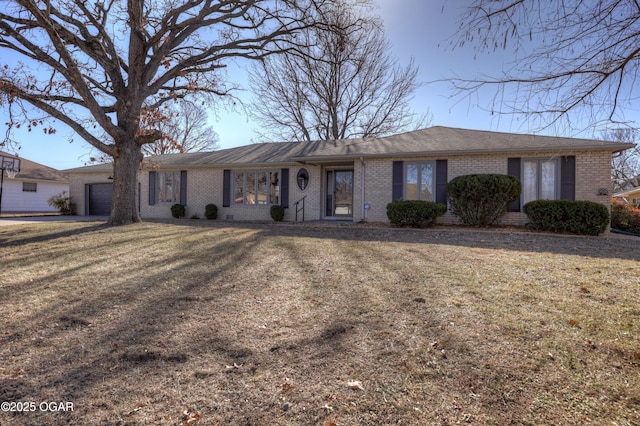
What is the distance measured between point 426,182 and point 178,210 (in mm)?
10762

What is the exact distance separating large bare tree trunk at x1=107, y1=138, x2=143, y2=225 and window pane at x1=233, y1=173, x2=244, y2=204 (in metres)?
4.80

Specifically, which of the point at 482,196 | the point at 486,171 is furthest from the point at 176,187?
the point at 486,171

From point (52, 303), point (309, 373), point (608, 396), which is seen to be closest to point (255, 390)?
point (309, 373)

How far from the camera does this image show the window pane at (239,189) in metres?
14.7

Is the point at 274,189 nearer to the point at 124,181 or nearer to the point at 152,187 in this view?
the point at 124,181

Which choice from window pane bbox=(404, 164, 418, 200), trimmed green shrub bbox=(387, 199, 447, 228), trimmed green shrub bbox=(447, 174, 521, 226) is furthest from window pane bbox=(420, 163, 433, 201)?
trimmed green shrub bbox=(387, 199, 447, 228)

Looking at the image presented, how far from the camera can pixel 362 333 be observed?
2.78 metres

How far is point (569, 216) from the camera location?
9102mm

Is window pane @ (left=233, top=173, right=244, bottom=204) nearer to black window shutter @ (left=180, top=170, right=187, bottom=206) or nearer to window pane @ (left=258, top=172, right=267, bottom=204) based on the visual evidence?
window pane @ (left=258, top=172, right=267, bottom=204)

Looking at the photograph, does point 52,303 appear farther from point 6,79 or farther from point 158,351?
point 6,79

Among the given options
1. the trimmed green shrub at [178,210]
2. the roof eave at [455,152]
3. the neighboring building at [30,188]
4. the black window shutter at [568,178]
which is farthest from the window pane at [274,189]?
the neighboring building at [30,188]

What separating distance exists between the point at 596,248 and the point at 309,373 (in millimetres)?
7475

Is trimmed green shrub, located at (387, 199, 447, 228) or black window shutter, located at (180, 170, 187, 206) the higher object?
black window shutter, located at (180, 170, 187, 206)

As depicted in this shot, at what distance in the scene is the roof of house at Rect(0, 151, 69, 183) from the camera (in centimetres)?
2431
